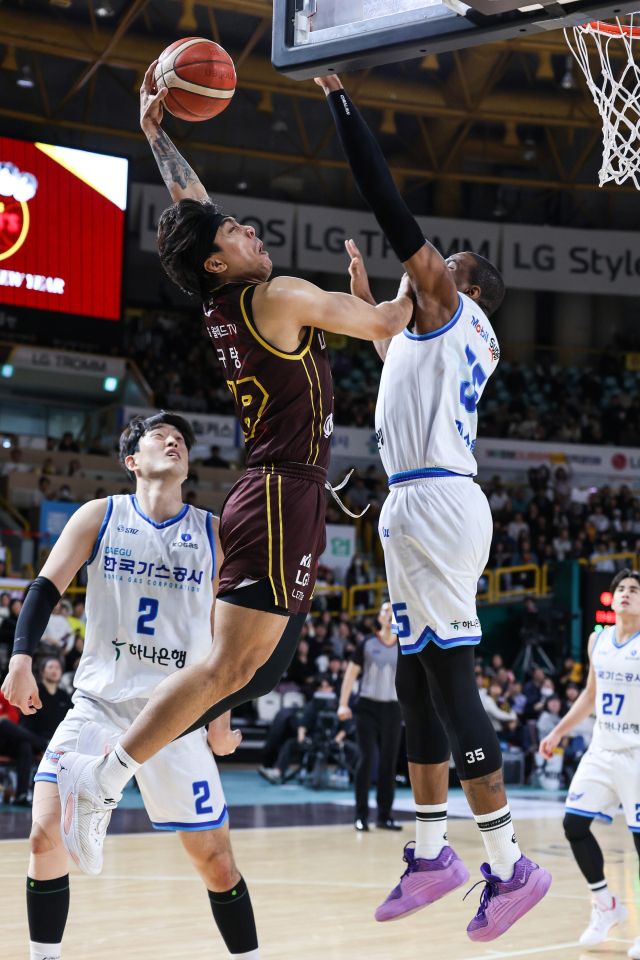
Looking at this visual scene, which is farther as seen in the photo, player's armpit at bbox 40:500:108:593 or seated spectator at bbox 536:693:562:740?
seated spectator at bbox 536:693:562:740

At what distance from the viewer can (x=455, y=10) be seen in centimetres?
380

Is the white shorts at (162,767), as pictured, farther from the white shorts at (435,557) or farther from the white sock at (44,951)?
the white shorts at (435,557)

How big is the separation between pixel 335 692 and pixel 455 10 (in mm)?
11329

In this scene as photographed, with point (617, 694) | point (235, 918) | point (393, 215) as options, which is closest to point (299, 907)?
point (617, 694)

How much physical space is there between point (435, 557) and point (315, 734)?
34.1 feet

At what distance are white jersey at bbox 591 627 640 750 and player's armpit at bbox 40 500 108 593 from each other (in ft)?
12.6

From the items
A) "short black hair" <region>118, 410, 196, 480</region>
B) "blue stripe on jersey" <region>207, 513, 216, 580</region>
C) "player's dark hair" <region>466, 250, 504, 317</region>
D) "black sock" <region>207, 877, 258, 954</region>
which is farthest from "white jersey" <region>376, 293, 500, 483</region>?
"black sock" <region>207, 877, 258, 954</region>

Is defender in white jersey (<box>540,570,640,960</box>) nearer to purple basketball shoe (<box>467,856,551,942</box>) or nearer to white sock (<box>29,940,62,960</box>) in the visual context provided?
purple basketball shoe (<box>467,856,551,942</box>)

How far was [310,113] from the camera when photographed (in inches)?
1073

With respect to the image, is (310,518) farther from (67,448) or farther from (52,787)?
(67,448)

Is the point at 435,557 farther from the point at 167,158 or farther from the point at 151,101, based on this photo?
the point at 151,101

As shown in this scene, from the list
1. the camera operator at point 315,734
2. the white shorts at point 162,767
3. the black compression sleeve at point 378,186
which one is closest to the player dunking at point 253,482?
the black compression sleeve at point 378,186

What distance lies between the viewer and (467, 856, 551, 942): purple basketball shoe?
3568mm

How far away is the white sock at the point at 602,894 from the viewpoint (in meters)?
6.57
